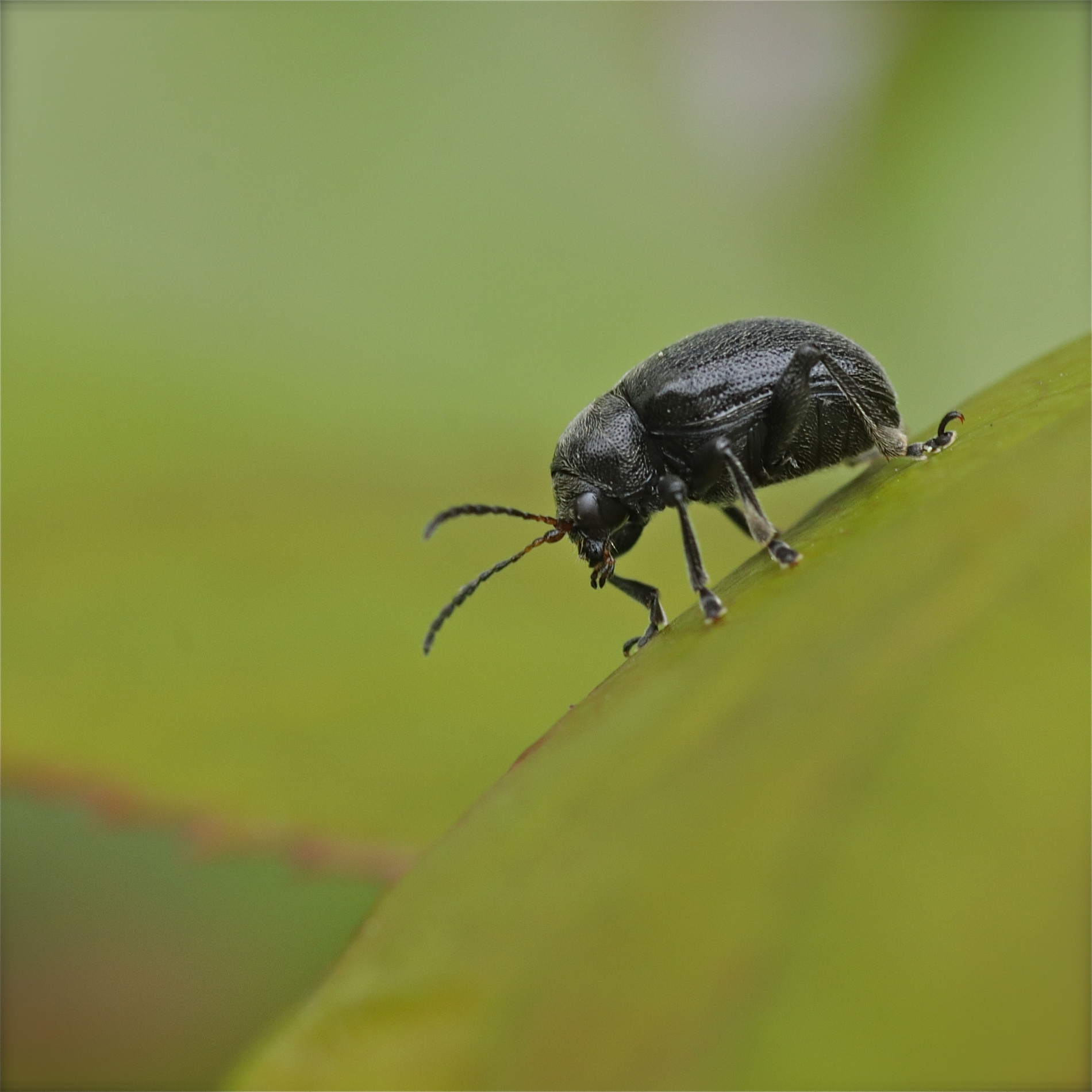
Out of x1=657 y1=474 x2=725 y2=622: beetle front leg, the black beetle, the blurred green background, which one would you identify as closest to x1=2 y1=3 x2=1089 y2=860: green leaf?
the blurred green background

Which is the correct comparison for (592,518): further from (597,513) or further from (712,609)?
(712,609)

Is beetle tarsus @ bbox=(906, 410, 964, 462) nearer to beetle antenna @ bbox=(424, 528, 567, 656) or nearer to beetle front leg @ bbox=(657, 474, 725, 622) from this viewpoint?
beetle front leg @ bbox=(657, 474, 725, 622)

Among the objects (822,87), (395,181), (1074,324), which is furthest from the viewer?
(822,87)

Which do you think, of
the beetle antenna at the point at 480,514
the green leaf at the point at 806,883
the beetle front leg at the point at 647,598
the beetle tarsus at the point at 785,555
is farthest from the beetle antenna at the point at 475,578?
the green leaf at the point at 806,883

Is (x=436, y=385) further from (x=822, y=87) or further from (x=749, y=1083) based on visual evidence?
(x=749, y=1083)

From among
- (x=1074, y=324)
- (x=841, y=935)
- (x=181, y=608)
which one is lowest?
(x=1074, y=324)

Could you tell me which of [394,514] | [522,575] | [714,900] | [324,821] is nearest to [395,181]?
[394,514]
